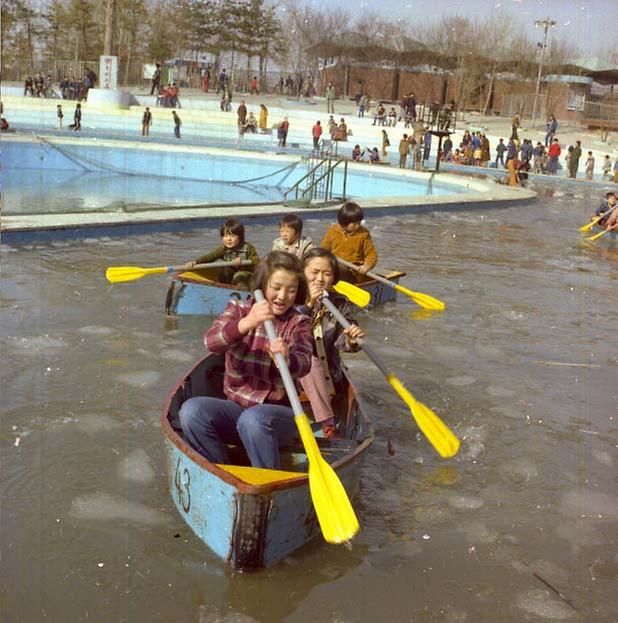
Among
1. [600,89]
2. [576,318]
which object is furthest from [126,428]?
[600,89]

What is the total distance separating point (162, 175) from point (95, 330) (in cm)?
1903

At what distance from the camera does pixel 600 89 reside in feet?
172

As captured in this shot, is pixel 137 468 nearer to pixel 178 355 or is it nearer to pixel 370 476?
pixel 370 476

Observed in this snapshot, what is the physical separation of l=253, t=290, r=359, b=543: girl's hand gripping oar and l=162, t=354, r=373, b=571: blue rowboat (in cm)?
7

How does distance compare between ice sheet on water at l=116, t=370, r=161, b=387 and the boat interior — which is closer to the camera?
the boat interior

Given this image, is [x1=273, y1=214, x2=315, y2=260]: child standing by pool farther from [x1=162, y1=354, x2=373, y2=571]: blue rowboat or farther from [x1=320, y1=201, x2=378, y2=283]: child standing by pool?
[x1=162, y1=354, x2=373, y2=571]: blue rowboat

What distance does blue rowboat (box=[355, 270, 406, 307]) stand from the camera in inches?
333

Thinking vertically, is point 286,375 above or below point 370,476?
above

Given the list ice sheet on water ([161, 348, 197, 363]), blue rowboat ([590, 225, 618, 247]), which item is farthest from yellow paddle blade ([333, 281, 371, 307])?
blue rowboat ([590, 225, 618, 247])

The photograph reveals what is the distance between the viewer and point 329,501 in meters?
3.42

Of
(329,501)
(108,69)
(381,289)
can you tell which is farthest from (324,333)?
(108,69)

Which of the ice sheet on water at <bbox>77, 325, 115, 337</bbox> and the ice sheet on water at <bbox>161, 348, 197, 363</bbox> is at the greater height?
the ice sheet on water at <bbox>77, 325, 115, 337</bbox>

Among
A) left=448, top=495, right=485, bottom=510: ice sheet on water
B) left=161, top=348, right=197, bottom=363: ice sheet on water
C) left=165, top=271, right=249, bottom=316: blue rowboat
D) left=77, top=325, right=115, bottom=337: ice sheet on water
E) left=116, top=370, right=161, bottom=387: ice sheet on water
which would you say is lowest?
left=116, top=370, right=161, bottom=387: ice sheet on water

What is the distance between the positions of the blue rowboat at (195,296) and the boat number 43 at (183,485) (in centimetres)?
388
